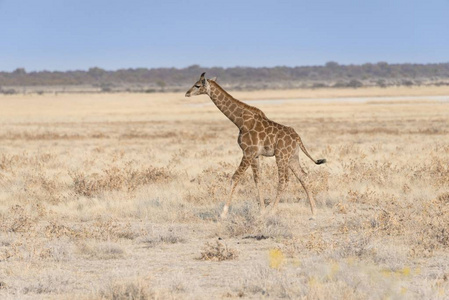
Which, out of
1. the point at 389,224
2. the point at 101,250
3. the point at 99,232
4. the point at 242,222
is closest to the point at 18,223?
the point at 99,232

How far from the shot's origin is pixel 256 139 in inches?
471

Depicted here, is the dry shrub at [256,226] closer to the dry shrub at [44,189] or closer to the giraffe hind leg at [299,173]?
the giraffe hind leg at [299,173]

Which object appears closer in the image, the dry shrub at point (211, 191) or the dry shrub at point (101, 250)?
the dry shrub at point (101, 250)

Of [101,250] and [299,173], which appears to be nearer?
[101,250]

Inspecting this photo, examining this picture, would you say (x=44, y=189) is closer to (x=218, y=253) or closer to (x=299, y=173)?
(x=299, y=173)

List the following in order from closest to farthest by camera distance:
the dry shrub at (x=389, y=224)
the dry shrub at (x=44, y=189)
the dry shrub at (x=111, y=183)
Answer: the dry shrub at (x=389, y=224) → the dry shrub at (x=44, y=189) → the dry shrub at (x=111, y=183)

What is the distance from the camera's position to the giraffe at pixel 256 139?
11969mm

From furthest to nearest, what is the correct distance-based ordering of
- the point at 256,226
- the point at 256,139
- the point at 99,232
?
the point at 256,139, the point at 256,226, the point at 99,232

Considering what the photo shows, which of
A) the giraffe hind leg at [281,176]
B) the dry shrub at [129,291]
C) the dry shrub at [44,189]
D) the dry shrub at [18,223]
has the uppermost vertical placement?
the giraffe hind leg at [281,176]

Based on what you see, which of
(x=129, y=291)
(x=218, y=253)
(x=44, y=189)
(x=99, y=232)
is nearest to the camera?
(x=129, y=291)

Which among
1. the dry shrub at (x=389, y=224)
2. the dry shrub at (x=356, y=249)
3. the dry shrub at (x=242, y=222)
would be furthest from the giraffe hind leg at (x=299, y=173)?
the dry shrub at (x=356, y=249)

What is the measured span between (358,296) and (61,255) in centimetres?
415

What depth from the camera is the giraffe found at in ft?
39.3

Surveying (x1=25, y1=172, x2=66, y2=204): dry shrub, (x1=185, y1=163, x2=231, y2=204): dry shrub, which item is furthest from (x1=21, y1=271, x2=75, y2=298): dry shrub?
(x1=25, y1=172, x2=66, y2=204): dry shrub
